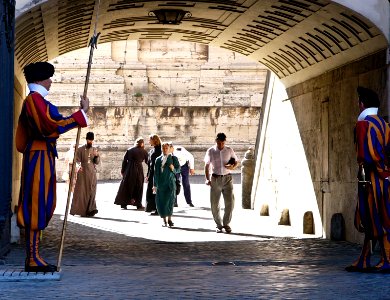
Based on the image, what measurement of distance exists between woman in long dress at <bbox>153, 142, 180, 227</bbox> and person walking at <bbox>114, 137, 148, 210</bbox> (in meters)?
5.28

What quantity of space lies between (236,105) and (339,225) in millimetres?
25573

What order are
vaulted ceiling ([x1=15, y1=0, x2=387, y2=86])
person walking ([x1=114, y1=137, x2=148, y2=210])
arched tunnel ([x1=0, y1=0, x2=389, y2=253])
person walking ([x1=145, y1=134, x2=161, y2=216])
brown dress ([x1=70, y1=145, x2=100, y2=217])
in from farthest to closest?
1. person walking ([x1=114, y1=137, x2=148, y2=210])
2. person walking ([x1=145, y1=134, x2=161, y2=216])
3. brown dress ([x1=70, y1=145, x2=100, y2=217])
4. vaulted ceiling ([x1=15, y1=0, x2=387, y2=86])
5. arched tunnel ([x1=0, y1=0, x2=389, y2=253])

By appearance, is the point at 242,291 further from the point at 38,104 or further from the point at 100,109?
the point at 100,109

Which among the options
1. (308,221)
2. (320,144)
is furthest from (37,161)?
(308,221)

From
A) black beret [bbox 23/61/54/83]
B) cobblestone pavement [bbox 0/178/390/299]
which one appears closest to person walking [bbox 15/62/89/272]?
black beret [bbox 23/61/54/83]

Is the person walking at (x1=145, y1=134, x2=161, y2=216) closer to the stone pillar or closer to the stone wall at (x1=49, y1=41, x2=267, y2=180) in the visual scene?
the stone pillar

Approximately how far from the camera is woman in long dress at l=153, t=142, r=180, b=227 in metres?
19.1

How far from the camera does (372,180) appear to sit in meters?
10.6

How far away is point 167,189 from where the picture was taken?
1931cm

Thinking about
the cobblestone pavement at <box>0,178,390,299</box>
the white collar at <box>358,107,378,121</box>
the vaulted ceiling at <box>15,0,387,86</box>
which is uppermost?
the vaulted ceiling at <box>15,0,387,86</box>

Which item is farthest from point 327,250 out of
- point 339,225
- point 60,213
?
point 60,213

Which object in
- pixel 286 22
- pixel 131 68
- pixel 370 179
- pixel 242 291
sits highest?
pixel 131 68

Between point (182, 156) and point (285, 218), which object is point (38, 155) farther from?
point (182, 156)

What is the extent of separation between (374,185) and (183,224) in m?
9.34
